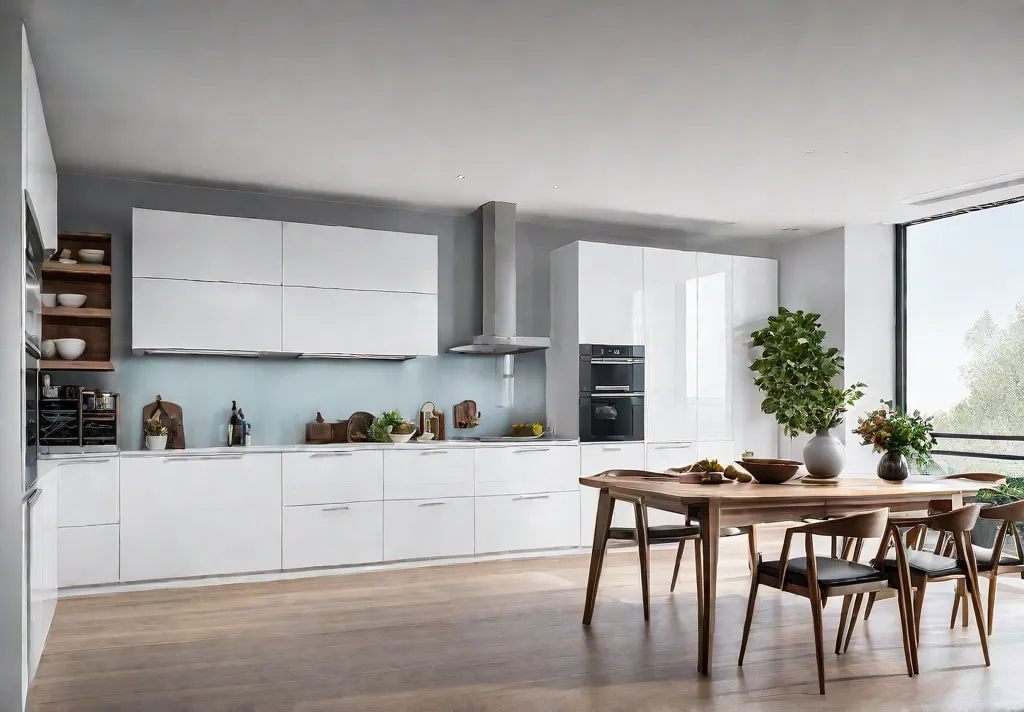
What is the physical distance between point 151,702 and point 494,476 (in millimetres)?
3128

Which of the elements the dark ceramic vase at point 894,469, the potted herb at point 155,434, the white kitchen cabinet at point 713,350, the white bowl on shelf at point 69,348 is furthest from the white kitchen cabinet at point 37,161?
the white kitchen cabinet at point 713,350

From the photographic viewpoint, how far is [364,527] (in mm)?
5629

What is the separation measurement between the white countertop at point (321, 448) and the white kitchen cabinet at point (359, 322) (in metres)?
0.68

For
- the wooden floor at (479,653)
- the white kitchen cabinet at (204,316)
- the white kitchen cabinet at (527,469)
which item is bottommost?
the wooden floor at (479,653)

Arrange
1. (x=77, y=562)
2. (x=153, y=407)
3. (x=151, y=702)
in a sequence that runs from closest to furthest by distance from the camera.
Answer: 1. (x=151, y=702)
2. (x=77, y=562)
3. (x=153, y=407)

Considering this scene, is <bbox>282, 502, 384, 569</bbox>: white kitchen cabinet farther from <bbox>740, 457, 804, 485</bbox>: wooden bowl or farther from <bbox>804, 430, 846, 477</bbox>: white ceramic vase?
<bbox>804, 430, 846, 477</bbox>: white ceramic vase

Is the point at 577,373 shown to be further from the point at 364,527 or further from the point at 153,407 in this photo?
the point at 153,407

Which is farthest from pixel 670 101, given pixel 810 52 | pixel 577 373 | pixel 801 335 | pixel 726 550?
pixel 726 550

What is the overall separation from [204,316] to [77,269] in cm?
79

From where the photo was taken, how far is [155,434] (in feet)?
17.5

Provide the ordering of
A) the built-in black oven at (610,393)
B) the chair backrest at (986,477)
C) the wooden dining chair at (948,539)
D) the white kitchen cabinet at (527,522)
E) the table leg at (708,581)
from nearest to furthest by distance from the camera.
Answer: the table leg at (708,581), the wooden dining chair at (948,539), the chair backrest at (986,477), the white kitchen cabinet at (527,522), the built-in black oven at (610,393)

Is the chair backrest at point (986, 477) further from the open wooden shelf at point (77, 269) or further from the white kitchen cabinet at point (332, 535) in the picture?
the open wooden shelf at point (77, 269)

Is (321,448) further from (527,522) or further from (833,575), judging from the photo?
(833,575)

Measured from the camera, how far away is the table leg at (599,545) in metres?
4.23
